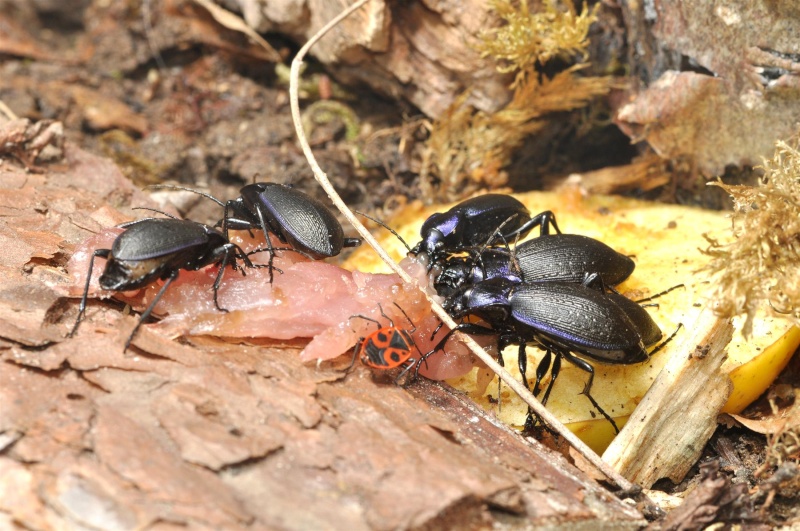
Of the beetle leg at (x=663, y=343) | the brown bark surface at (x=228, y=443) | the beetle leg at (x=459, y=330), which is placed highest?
the beetle leg at (x=663, y=343)

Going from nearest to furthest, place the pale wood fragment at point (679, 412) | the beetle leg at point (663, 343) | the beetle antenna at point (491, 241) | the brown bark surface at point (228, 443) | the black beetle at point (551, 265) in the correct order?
the brown bark surface at point (228, 443)
the pale wood fragment at point (679, 412)
the beetle leg at point (663, 343)
the black beetle at point (551, 265)
the beetle antenna at point (491, 241)

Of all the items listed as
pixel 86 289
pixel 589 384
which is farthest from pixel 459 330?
pixel 86 289

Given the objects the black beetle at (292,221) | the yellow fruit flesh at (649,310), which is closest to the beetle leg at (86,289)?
the black beetle at (292,221)

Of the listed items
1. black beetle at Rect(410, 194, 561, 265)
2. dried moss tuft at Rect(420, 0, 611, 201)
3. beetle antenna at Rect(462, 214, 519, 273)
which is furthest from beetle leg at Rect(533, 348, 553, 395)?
dried moss tuft at Rect(420, 0, 611, 201)

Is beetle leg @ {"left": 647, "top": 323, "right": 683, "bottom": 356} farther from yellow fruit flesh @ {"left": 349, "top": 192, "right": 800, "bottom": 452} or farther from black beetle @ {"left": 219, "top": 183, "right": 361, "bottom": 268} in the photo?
black beetle @ {"left": 219, "top": 183, "right": 361, "bottom": 268}

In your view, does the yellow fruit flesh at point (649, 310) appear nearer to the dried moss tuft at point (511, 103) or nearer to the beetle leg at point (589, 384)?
the beetle leg at point (589, 384)

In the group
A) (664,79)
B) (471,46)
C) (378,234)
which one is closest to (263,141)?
(378,234)
